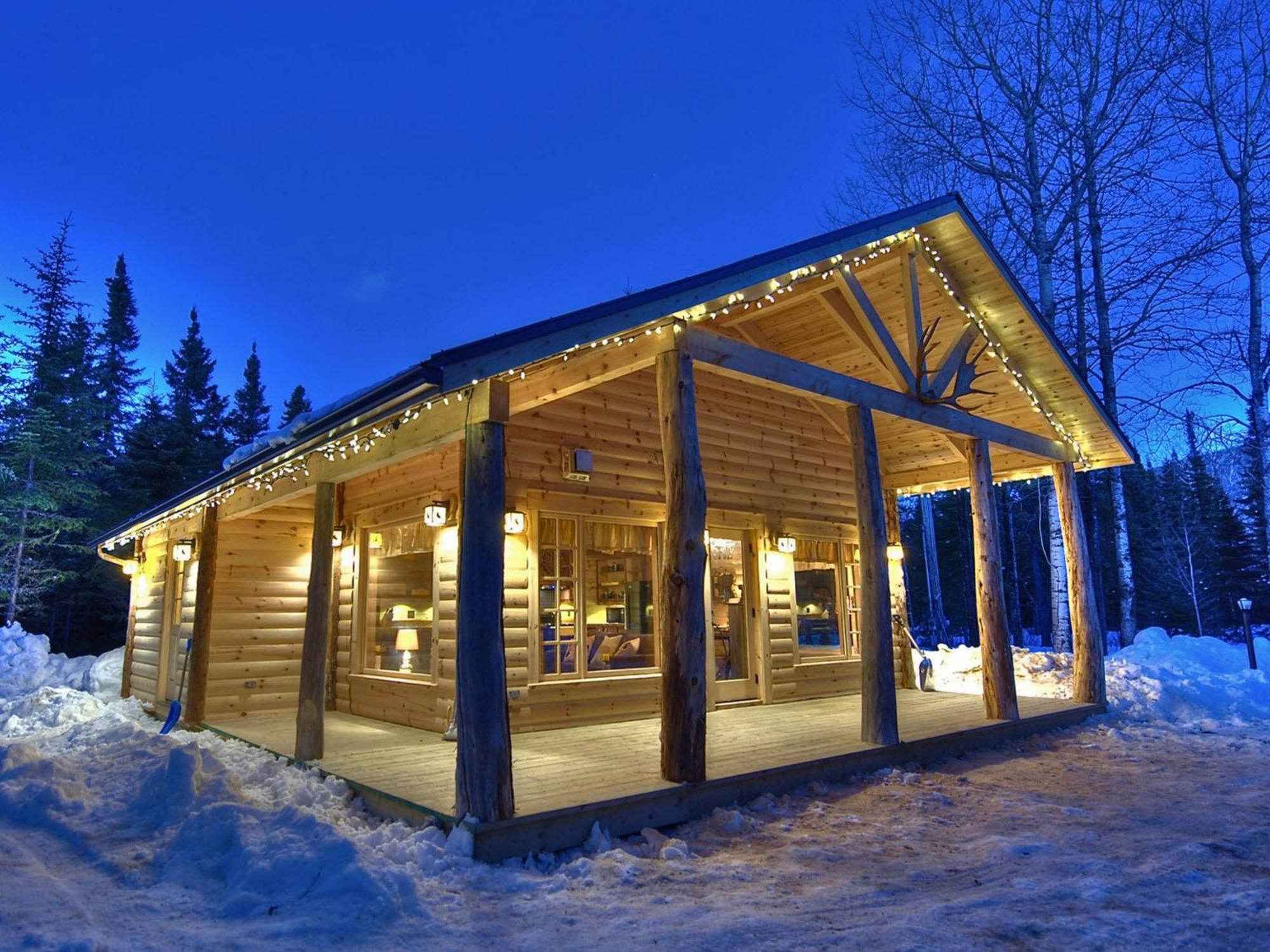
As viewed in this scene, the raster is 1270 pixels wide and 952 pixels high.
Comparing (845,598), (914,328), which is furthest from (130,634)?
(914,328)

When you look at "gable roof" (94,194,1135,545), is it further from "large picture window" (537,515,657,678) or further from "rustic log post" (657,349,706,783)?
"large picture window" (537,515,657,678)

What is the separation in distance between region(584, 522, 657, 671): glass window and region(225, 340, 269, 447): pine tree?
22111 millimetres

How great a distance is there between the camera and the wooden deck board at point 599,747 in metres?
4.90

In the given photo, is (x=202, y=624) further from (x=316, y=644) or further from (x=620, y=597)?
(x=620, y=597)

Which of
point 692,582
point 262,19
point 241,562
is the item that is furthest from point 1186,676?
point 262,19

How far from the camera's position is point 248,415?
2794 centimetres

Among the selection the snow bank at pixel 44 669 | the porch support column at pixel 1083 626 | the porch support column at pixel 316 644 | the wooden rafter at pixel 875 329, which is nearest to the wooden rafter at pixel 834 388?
the wooden rafter at pixel 875 329

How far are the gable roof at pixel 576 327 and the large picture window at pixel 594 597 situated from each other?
2738 mm

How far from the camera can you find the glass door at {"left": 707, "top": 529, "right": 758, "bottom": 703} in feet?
30.0

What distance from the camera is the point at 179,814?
4750 mm

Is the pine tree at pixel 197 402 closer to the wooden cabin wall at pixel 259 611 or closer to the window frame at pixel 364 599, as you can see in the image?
the wooden cabin wall at pixel 259 611

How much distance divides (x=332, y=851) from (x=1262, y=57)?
17.9 metres

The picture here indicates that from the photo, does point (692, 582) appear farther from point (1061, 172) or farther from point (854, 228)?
point (1061, 172)

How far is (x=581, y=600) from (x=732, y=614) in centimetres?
240
